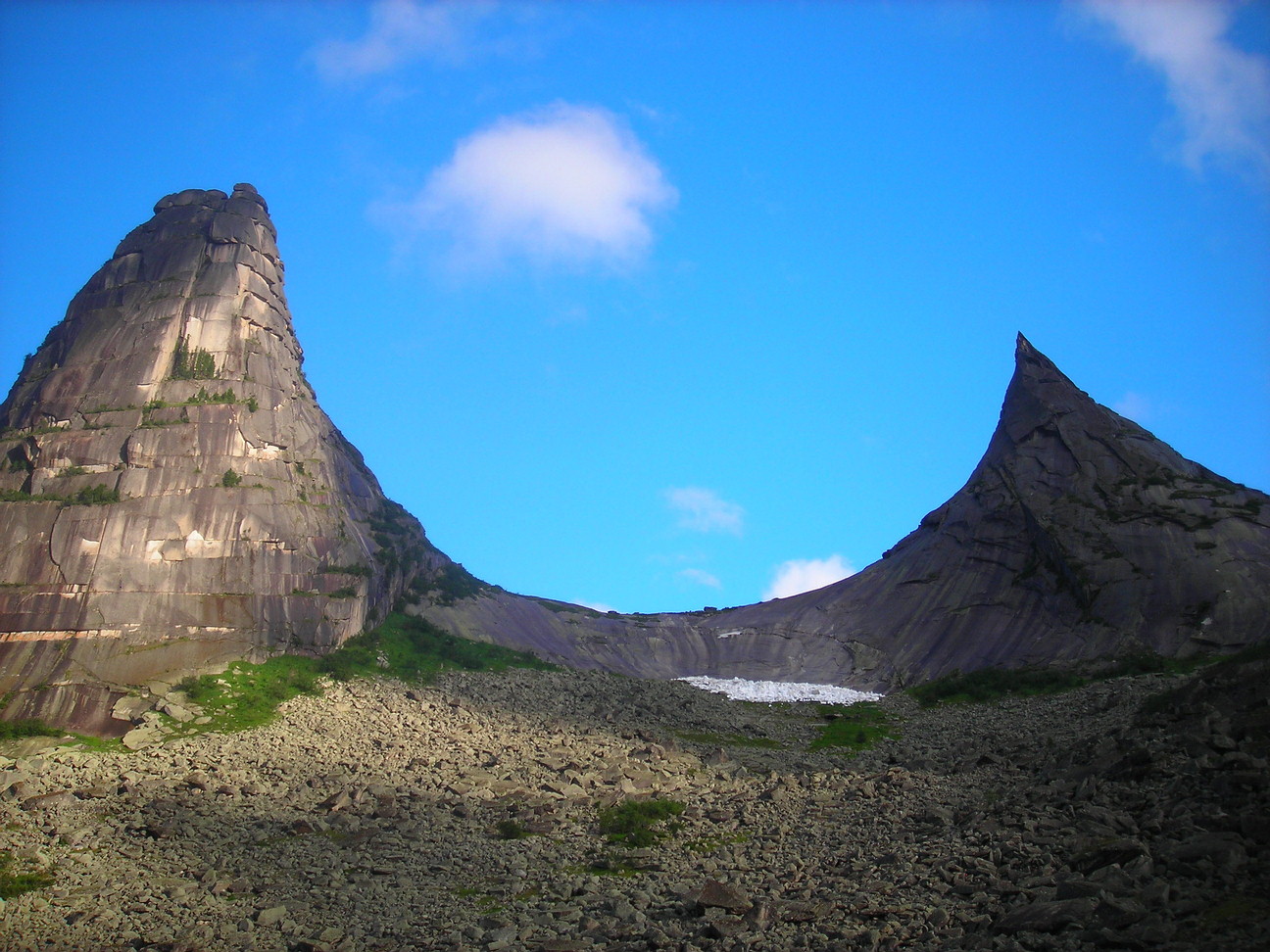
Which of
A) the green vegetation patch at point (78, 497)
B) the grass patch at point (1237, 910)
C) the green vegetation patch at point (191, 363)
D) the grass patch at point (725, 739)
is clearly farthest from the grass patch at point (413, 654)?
the grass patch at point (1237, 910)

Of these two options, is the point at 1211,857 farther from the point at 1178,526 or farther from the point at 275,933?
A: the point at 1178,526

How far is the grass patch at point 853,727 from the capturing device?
1881 inches

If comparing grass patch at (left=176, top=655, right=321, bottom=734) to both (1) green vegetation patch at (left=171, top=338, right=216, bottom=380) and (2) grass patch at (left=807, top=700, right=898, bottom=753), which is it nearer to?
(1) green vegetation patch at (left=171, top=338, right=216, bottom=380)

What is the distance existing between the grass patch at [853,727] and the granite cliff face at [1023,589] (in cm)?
911

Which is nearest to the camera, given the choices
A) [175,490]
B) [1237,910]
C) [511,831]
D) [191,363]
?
[1237,910]

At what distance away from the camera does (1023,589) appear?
229 ft

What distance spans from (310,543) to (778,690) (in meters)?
30.6

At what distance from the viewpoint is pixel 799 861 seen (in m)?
25.6

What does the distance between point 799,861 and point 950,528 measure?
189 feet

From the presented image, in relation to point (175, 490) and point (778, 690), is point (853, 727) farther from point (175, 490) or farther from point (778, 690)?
point (175, 490)

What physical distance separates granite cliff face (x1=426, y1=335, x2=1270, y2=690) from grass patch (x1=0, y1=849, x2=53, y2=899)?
3389cm

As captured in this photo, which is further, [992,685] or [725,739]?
[992,685]

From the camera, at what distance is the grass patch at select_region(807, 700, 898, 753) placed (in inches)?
1881

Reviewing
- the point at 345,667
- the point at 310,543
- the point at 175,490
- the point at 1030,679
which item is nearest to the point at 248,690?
the point at 345,667
